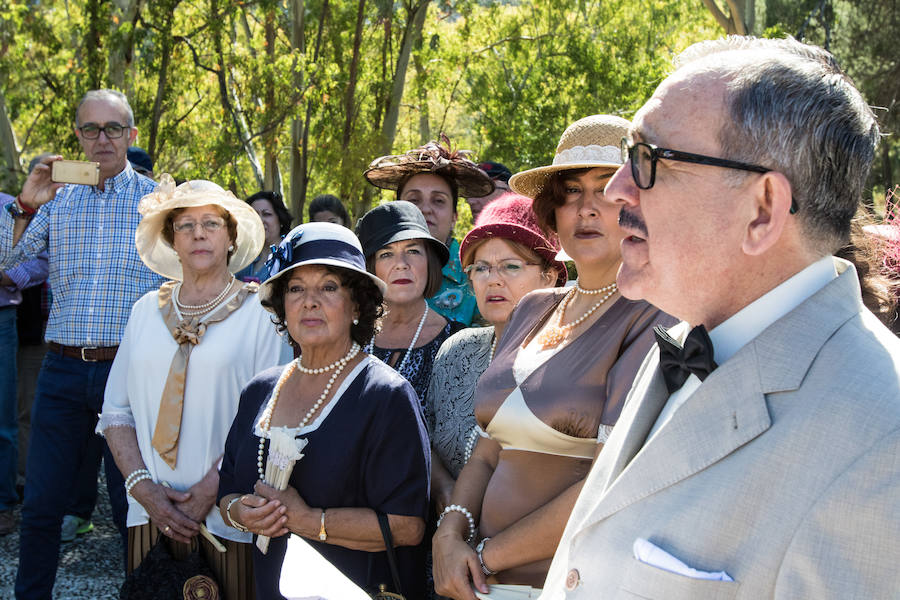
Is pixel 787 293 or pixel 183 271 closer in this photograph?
pixel 787 293

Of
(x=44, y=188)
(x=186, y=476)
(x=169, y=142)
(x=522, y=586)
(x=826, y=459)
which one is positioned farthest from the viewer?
(x=169, y=142)

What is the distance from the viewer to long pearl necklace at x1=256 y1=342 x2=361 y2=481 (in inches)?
123

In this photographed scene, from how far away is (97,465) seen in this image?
532cm

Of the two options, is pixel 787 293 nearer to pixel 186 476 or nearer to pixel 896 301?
pixel 896 301

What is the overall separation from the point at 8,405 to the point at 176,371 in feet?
9.41

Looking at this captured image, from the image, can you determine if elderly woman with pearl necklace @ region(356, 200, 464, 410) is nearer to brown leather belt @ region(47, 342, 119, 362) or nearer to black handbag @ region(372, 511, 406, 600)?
black handbag @ region(372, 511, 406, 600)

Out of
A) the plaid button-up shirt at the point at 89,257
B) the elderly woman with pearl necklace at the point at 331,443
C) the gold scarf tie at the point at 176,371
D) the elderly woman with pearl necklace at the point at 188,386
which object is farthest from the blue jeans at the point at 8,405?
the elderly woman with pearl necklace at the point at 331,443

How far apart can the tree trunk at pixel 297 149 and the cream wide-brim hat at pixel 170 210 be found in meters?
6.70

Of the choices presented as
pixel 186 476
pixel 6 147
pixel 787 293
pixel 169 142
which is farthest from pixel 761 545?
pixel 6 147

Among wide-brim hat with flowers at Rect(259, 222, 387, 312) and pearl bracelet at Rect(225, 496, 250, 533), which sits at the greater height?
wide-brim hat with flowers at Rect(259, 222, 387, 312)

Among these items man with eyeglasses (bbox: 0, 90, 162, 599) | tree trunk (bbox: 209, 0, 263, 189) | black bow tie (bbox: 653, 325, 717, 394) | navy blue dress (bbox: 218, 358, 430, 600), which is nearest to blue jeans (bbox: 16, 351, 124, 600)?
man with eyeglasses (bbox: 0, 90, 162, 599)

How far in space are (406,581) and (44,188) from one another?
3328 mm

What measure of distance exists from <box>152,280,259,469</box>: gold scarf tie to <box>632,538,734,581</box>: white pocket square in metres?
2.83

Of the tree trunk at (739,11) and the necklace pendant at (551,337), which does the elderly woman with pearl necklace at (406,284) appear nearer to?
the necklace pendant at (551,337)
